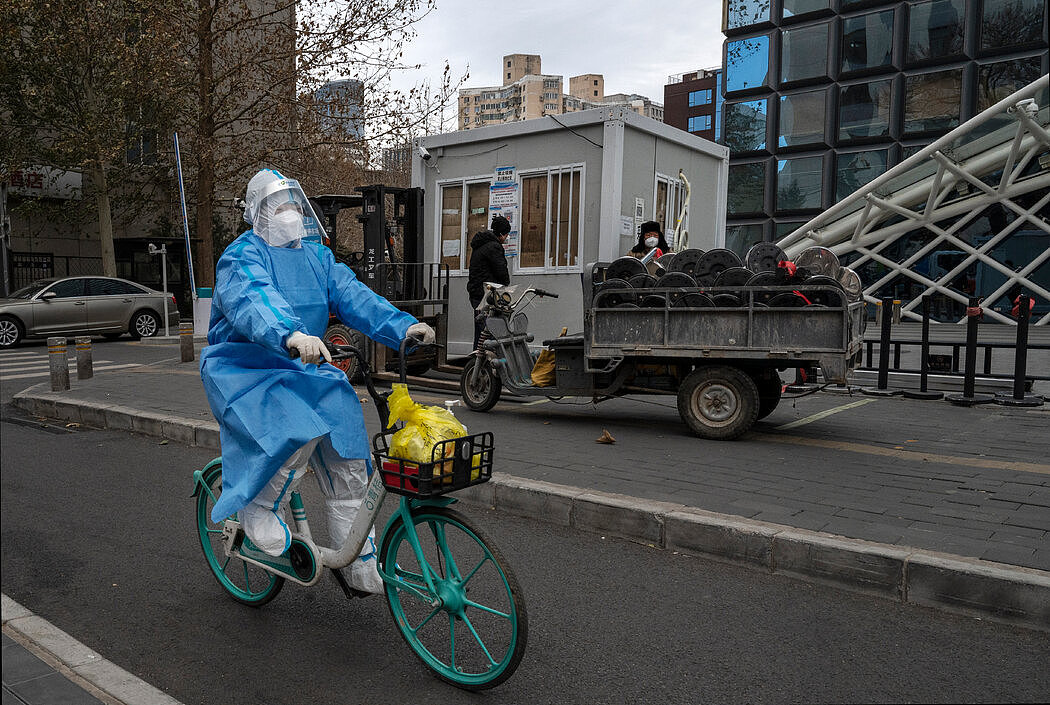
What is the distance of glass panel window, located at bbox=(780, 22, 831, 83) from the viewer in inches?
1323

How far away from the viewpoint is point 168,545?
4.46 meters

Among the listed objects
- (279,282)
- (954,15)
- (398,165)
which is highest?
(954,15)

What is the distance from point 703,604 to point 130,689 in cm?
232

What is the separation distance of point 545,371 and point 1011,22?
29.4 m

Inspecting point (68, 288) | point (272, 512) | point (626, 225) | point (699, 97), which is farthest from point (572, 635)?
point (699, 97)

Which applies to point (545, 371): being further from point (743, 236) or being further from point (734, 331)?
A: point (743, 236)

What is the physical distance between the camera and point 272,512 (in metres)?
3.25

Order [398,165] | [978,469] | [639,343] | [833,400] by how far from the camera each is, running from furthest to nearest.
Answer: [398,165] < [833,400] < [639,343] < [978,469]

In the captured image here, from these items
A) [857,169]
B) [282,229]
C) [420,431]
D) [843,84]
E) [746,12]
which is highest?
[746,12]

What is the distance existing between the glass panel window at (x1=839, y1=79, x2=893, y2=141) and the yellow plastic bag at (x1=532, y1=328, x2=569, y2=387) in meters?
29.0

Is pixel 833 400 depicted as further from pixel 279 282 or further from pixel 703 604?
pixel 279 282

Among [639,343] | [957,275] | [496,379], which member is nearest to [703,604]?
[639,343]

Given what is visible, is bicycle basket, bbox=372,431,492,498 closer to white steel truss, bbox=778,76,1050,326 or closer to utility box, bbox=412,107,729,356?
utility box, bbox=412,107,729,356

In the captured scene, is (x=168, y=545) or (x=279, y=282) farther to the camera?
(x=168, y=545)
